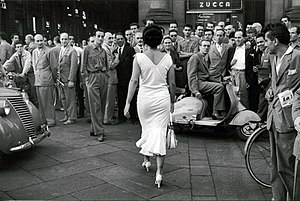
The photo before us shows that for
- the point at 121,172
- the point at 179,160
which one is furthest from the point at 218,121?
the point at 121,172

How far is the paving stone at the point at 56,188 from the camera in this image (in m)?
5.08

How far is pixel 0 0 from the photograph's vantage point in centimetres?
1873

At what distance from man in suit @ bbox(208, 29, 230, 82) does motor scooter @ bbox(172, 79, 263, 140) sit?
372 mm

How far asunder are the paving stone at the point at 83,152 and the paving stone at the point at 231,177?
1.99 metres

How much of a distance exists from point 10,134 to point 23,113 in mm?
601

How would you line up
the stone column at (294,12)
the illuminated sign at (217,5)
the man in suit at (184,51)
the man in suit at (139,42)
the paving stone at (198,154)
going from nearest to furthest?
the paving stone at (198,154), the man in suit at (184,51), the man in suit at (139,42), the stone column at (294,12), the illuminated sign at (217,5)

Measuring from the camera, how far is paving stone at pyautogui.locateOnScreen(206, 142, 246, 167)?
21.1ft

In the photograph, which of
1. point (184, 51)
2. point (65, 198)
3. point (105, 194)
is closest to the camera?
point (65, 198)

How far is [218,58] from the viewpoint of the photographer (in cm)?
891

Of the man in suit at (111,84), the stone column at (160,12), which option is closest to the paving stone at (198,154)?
the man in suit at (111,84)

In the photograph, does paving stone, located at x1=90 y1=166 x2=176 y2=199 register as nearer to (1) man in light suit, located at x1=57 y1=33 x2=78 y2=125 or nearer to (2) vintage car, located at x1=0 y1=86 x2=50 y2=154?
(2) vintage car, located at x1=0 y1=86 x2=50 y2=154

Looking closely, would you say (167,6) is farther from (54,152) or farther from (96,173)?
(96,173)

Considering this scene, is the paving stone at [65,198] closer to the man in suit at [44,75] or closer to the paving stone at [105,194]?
the paving stone at [105,194]

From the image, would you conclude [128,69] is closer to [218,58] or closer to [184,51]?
[184,51]
